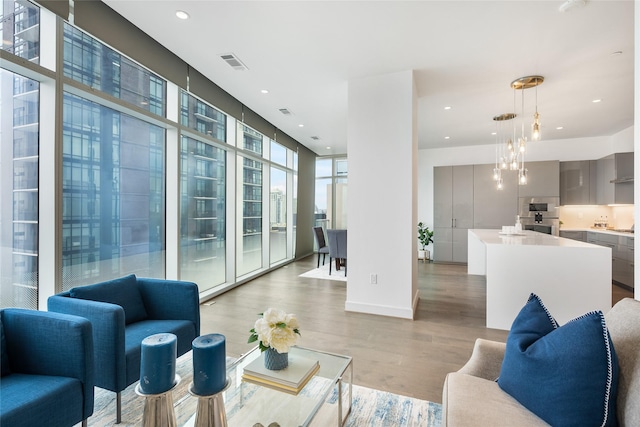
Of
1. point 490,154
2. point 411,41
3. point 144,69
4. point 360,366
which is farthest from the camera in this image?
point 490,154

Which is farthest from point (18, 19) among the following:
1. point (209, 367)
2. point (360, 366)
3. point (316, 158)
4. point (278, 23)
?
point (316, 158)

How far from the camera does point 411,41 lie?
2.89 meters

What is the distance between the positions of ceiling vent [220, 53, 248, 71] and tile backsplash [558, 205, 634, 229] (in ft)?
23.2

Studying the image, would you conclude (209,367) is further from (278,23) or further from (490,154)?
(490,154)

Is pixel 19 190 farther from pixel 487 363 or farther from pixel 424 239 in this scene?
pixel 424 239

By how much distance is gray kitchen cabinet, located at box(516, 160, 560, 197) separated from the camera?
20.7ft

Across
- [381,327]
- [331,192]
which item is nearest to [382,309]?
[381,327]

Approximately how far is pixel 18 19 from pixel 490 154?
26.5 feet

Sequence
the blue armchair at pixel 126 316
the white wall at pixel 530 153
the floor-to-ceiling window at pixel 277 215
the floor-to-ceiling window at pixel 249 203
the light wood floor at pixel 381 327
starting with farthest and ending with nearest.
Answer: the floor-to-ceiling window at pixel 277 215
the white wall at pixel 530 153
the floor-to-ceiling window at pixel 249 203
the light wood floor at pixel 381 327
the blue armchair at pixel 126 316

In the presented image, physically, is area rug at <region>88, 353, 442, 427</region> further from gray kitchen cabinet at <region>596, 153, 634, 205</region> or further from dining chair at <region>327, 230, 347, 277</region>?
gray kitchen cabinet at <region>596, 153, 634, 205</region>

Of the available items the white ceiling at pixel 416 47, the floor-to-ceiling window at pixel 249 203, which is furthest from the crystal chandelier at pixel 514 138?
the floor-to-ceiling window at pixel 249 203

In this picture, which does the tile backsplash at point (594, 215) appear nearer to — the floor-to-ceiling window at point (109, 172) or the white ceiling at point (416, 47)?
the white ceiling at point (416, 47)

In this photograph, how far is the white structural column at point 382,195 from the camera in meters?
3.47

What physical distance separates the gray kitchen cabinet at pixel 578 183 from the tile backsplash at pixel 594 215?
0.39 meters
